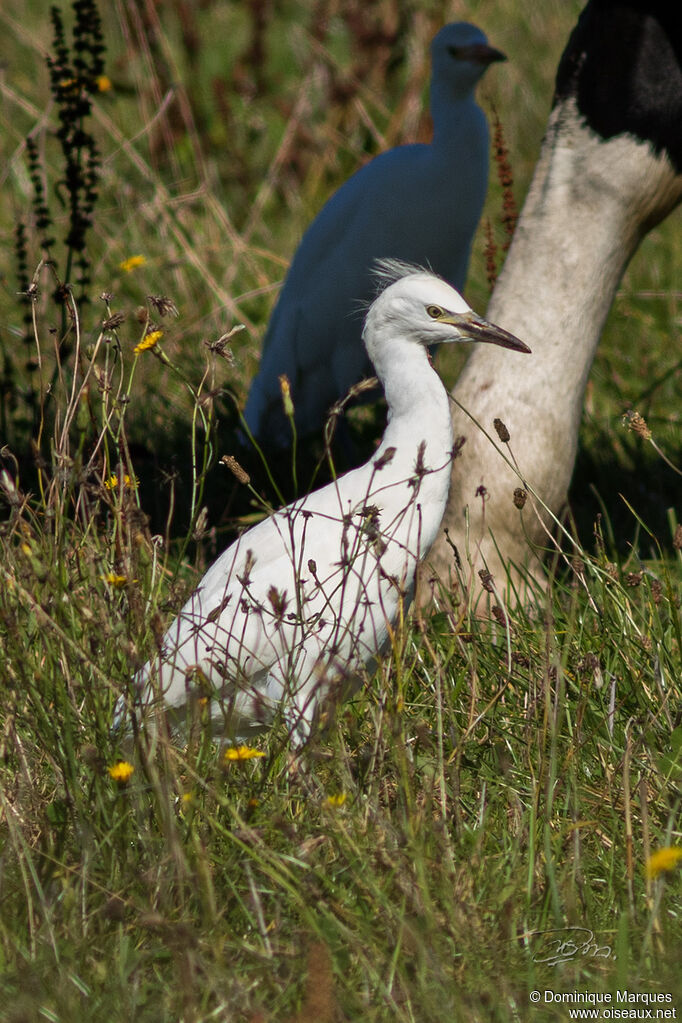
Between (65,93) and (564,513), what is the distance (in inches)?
74.8

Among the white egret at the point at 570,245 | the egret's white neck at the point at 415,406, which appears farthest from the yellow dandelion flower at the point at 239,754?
the white egret at the point at 570,245

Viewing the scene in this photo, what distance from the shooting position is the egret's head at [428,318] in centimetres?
265

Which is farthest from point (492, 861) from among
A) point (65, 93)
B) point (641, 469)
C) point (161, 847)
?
point (65, 93)

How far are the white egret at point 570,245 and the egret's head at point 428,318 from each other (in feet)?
2.18

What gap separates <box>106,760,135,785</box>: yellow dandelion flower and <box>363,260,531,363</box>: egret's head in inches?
42.1

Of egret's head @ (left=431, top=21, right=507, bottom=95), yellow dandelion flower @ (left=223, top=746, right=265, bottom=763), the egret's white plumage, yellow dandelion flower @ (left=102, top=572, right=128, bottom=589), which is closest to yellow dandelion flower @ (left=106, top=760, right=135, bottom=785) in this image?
yellow dandelion flower @ (left=223, top=746, right=265, bottom=763)

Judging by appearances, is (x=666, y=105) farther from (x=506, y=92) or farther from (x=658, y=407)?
(x=506, y=92)

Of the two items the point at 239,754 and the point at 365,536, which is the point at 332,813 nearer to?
the point at 239,754

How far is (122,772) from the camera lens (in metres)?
2.14

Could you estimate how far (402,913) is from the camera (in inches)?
77.4

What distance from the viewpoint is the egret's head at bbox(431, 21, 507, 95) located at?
4.89 metres

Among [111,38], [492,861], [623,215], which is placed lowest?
[492,861]

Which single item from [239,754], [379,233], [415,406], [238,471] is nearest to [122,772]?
[239,754]
